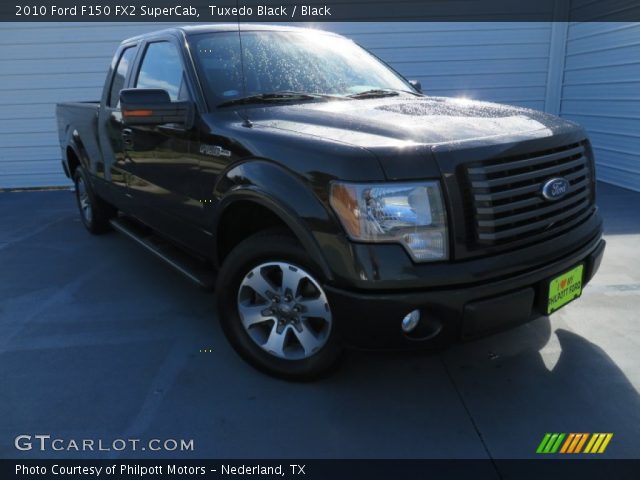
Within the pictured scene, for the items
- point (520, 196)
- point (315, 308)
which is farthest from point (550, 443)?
point (315, 308)

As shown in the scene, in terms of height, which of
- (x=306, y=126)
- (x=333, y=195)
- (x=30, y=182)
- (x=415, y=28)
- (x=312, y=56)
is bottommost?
(x=30, y=182)

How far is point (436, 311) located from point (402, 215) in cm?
42

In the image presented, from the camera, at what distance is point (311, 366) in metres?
2.47

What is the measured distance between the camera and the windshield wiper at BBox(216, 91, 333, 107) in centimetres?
286

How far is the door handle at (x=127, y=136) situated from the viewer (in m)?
3.70

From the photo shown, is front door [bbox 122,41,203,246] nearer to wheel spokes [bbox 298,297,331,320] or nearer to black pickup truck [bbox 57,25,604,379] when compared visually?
black pickup truck [bbox 57,25,604,379]

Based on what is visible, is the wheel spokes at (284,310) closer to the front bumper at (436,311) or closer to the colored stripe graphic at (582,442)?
the front bumper at (436,311)

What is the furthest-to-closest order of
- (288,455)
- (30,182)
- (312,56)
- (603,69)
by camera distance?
(30,182)
(603,69)
(312,56)
(288,455)

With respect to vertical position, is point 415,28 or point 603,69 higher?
point 415,28

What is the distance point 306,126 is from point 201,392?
1.47 m

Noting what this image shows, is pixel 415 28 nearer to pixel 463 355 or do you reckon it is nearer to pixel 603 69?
pixel 603 69
